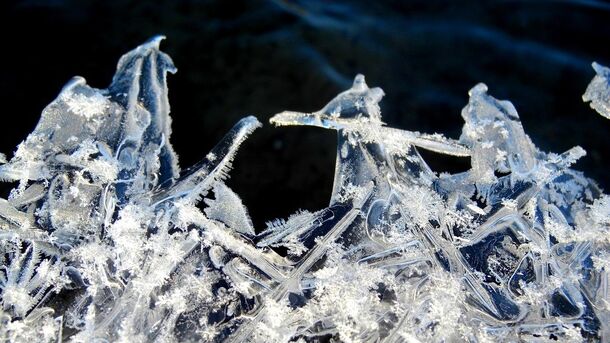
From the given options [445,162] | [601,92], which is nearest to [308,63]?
[445,162]

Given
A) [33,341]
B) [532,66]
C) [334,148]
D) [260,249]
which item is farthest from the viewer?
[532,66]

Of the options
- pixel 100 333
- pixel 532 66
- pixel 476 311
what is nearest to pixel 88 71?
pixel 100 333

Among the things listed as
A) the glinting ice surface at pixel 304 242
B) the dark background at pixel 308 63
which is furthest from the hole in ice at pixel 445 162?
the glinting ice surface at pixel 304 242

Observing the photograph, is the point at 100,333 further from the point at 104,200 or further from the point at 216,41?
the point at 216,41

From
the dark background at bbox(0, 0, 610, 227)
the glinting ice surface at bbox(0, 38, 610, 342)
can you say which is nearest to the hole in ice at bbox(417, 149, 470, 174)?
the dark background at bbox(0, 0, 610, 227)

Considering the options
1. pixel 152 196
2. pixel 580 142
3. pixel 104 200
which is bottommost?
pixel 104 200

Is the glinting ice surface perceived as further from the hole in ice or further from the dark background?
the dark background
